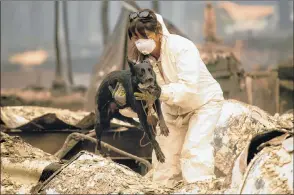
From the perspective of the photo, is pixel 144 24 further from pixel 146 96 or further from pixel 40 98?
pixel 40 98

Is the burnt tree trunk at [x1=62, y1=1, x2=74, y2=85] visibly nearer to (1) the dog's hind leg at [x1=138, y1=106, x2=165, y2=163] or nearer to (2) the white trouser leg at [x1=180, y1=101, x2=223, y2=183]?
(1) the dog's hind leg at [x1=138, y1=106, x2=165, y2=163]

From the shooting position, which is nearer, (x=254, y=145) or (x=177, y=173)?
(x=254, y=145)

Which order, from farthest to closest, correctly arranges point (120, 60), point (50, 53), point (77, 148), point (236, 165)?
1. point (50, 53)
2. point (120, 60)
3. point (77, 148)
4. point (236, 165)

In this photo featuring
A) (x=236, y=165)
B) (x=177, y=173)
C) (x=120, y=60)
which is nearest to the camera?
(x=236, y=165)

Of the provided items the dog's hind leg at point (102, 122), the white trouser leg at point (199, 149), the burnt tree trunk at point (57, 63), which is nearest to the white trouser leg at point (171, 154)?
the white trouser leg at point (199, 149)

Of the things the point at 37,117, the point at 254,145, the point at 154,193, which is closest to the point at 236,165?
the point at 254,145

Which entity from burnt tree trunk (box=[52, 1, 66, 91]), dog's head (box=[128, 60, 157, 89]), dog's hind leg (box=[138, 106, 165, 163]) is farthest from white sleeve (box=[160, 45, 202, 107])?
burnt tree trunk (box=[52, 1, 66, 91])

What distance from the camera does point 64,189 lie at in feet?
18.3

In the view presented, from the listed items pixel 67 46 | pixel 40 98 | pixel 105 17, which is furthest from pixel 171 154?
pixel 67 46

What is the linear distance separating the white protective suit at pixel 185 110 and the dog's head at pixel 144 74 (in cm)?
11

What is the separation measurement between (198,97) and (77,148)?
2798 millimetres

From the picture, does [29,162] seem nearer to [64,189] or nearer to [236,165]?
[64,189]

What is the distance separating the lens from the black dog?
5.79 m

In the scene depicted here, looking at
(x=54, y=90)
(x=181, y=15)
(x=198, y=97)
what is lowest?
(x=54, y=90)
